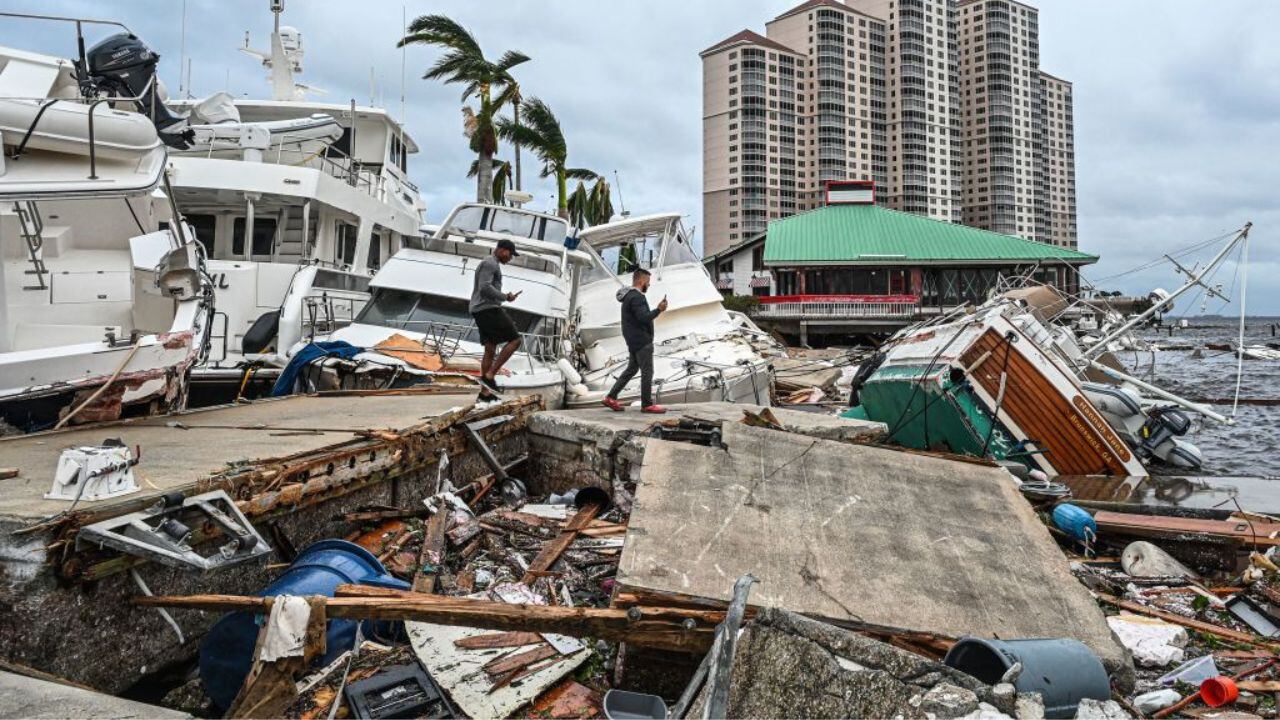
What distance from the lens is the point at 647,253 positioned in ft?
53.1

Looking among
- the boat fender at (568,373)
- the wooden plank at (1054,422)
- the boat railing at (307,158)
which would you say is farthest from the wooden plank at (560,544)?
the boat railing at (307,158)

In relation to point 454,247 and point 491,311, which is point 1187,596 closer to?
point 491,311

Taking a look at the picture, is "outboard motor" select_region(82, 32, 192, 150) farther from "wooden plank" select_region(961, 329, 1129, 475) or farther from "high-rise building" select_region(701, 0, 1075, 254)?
"high-rise building" select_region(701, 0, 1075, 254)

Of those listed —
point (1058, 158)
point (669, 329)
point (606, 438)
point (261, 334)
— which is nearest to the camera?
point (606, 438)

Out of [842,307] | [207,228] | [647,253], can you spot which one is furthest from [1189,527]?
[842,307]

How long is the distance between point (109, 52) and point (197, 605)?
6.53 meters

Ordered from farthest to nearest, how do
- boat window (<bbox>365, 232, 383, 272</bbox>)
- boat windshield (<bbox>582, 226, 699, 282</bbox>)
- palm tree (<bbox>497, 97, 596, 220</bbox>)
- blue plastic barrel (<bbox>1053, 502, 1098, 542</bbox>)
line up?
palm tree (<bbox>497, 97, 596, 220</bbox>)
boat windshield (<bbox>582, 226, 699, 282</bbox>)
boat window (<bbox>365, 232, 383, 272</bbox>)
blue plastic barrel (<bbox>1053, 502, 1098, 542</bbox>)

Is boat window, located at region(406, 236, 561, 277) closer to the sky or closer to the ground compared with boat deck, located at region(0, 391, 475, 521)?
closer to the sky

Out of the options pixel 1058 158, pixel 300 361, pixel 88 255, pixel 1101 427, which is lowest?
pixel 1101 427

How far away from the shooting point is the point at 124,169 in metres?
6.09

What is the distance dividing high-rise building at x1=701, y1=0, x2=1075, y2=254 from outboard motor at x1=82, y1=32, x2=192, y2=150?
68.1 metres

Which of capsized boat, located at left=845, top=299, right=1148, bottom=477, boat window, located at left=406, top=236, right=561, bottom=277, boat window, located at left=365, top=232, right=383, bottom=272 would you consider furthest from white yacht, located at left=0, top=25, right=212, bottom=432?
capsized boat, located at left=845, top=299, right=1148, bottom=477

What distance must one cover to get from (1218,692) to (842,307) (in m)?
37.9

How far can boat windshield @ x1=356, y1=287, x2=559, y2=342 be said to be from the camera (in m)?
10.6
